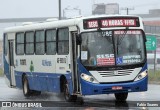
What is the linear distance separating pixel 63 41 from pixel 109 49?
7.21ft

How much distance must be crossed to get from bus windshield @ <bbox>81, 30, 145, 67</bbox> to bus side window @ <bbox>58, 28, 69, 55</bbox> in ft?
4.21

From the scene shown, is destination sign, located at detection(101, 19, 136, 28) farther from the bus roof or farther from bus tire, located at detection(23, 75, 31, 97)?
bus tire, located at detection(23, 75, 31, 97)

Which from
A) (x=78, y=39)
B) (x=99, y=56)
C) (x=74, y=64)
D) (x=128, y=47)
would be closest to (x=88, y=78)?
(x=99, y=56)

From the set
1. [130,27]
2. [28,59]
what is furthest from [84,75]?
[28,59]

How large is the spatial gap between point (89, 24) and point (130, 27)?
1296 mm

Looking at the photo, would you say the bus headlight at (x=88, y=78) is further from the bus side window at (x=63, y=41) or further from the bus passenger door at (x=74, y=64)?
the bus side window at (x=63, y=41)

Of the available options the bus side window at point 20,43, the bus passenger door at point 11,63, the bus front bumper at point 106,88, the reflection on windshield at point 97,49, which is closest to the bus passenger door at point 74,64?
the reflection on windshield at point 97,49

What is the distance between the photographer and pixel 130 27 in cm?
1733

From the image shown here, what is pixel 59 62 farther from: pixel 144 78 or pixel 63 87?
pixel 144 78

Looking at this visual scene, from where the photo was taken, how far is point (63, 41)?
60.6 feet

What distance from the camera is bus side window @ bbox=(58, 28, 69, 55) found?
18.1m

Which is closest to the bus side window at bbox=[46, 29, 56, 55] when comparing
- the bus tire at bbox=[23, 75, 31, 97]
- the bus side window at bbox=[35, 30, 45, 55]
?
the bus side window at bbox=[35, 30, 45, 55]

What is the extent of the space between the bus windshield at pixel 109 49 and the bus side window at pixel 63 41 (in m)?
1.28

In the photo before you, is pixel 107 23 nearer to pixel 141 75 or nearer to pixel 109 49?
pixel 109 49
